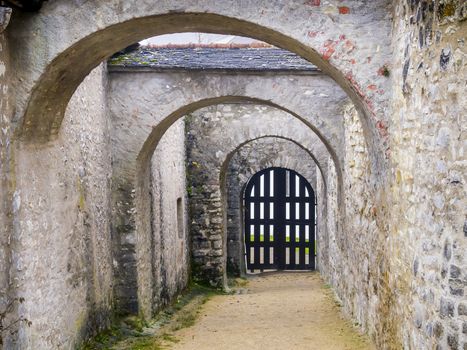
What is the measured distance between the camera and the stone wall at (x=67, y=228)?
4.62 meters

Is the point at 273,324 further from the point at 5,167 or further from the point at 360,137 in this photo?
the point at 5,167

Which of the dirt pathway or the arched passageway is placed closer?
the arched passageway

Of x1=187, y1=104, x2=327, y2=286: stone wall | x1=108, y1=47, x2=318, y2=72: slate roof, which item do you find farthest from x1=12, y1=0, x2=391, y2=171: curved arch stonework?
x1=187, y1=104, x2=327, y2=286: stone wall

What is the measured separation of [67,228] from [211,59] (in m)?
3.63

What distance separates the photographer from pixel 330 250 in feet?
37.5

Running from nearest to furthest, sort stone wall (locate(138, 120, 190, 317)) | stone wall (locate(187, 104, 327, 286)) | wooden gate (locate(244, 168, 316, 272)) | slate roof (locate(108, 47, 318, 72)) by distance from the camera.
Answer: slate roof (locate(108, 47, 318, 72)) → stone wall (locate(138, 120, 190, 317)) → stone wall (locate(187, 104, 327, 286)) → wooden gate (locate(244, 168, 316, 272))

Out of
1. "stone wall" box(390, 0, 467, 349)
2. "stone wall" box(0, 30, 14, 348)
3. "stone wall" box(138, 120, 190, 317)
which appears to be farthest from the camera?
"stone wall" box(138, 120, 190, 317)

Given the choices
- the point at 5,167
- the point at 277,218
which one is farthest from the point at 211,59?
the point at 277,218

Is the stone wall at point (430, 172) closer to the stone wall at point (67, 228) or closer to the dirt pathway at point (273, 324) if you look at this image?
the dirt pathway at point (273, 324)

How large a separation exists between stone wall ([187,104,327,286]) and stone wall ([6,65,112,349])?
4.00 meters

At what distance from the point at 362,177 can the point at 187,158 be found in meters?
5.68

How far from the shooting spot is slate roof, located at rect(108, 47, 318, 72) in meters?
7.91

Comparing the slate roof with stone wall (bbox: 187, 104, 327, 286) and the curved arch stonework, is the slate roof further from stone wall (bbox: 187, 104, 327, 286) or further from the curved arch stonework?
the curved arch stonework

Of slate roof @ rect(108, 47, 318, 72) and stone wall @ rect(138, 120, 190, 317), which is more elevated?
slate roof @ rect(108, 47, 318, 72)
